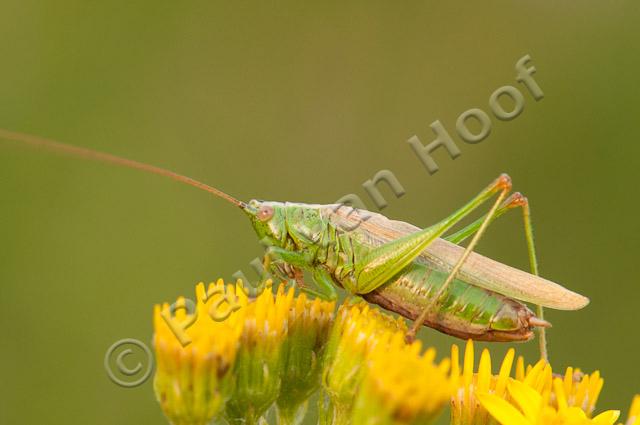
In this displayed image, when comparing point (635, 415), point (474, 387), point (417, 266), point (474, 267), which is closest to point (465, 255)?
point (474, 267)

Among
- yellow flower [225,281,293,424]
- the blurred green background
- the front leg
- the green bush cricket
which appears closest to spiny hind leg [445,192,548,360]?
the green bush cricket

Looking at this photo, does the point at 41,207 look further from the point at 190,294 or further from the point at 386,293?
the point at 386,293

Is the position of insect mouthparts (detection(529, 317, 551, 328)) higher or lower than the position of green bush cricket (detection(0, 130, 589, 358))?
lower

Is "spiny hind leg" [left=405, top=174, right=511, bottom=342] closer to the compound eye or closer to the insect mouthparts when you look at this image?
the insect mouthparts

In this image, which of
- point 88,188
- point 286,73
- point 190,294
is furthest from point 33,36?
point 190,294

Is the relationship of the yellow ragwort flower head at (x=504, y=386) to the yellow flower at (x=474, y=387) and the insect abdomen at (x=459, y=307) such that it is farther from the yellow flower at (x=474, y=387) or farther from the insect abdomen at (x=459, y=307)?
the insect abdomen at (x=459, y=307)

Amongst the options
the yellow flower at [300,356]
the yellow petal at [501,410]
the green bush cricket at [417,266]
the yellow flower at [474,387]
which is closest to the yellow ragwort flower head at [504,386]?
the yellow flower at [474,387]

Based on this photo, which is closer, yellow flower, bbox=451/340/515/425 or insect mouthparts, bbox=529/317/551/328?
yellow flower, bbox=451/340/515/425
